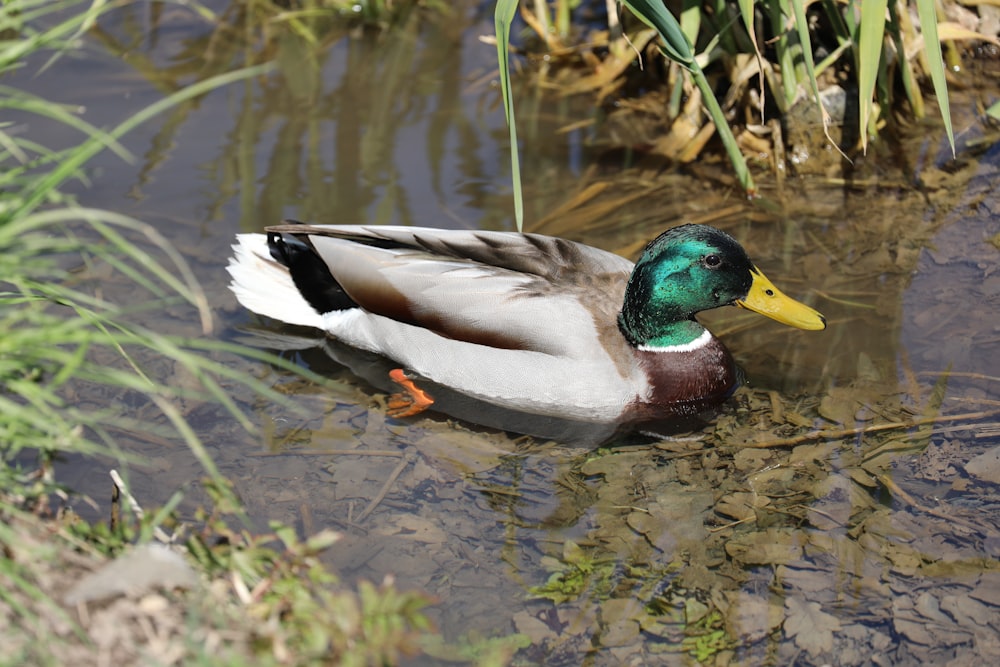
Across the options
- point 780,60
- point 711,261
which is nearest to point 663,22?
point 711,261

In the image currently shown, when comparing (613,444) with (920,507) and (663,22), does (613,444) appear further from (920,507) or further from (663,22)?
(663,22)

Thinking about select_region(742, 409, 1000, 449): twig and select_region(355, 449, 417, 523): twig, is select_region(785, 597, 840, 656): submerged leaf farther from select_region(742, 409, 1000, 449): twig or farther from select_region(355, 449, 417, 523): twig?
select_region(355, 449, 417, 523): twig

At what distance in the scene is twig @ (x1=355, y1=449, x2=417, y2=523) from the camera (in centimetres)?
434

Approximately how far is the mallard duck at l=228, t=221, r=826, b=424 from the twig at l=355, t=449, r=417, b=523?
354mm

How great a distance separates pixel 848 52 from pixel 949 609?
12.6ft

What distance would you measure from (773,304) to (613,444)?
948mm

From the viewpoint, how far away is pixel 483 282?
496 cm

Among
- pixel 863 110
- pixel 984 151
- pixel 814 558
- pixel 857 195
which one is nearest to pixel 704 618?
pixel 814 558

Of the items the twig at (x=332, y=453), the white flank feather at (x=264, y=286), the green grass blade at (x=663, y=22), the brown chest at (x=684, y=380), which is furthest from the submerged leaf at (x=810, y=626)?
the white flank feather at (x=264, y=286)

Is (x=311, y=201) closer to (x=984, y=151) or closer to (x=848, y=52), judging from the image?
(x=848, y=52)

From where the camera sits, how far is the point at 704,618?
3.76 m

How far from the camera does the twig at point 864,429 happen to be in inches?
184

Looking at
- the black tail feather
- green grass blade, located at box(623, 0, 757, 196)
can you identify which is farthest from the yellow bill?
the black tail feather

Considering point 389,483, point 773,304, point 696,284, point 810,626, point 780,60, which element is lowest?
point 810,626
